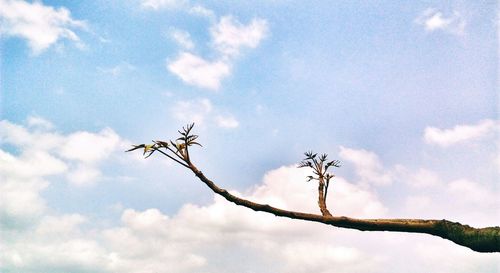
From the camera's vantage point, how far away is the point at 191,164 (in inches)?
262

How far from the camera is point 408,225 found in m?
6.53

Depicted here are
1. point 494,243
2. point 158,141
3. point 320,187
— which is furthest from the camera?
point 320,187

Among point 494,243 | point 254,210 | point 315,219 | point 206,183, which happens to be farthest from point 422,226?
point 206,183

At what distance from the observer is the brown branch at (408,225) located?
6195mm

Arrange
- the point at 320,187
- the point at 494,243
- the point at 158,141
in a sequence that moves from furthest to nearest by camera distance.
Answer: the point at 320,187
the point at 158,141
the point at 494,243

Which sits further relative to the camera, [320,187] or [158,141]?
[320,187]

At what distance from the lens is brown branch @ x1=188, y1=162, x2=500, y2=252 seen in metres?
6.20

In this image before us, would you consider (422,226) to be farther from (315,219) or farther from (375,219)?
(315,219)

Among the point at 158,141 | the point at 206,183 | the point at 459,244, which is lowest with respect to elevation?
the point at 459,244

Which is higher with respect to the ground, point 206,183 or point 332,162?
point 332,162

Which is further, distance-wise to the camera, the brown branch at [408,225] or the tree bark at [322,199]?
the tree bark at [322,199]

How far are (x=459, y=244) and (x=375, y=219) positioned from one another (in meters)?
1.30

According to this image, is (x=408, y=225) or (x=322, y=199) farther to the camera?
(x=322, y=199)

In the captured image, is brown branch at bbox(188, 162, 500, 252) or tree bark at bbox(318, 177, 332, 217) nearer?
brown branch at bbox(188, 162, 500, 252)
